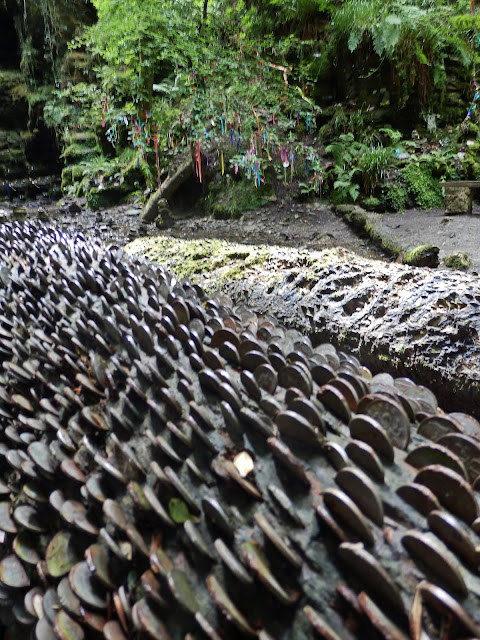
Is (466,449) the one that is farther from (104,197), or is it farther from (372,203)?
(104,197)

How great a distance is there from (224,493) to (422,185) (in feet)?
22.5

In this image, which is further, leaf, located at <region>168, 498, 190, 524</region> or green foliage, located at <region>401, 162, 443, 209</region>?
green foliage, located at <region>401, 162, 443, 209</region>

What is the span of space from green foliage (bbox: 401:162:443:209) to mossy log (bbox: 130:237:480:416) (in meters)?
4.56

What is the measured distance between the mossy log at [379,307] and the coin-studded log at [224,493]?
32.1 inches

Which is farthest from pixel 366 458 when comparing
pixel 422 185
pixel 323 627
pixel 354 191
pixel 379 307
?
pixel 422 185

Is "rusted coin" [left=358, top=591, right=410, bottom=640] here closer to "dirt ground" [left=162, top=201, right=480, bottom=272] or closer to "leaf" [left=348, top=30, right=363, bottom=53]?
"dirt ground" [left=162, top=201, right=480, bottom=272]

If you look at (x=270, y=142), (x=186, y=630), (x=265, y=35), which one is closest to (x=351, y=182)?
(x=270, y=142)

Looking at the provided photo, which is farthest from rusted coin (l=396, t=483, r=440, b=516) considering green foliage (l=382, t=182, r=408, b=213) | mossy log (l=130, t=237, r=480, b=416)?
green foliage (l=382, t=182, r=408, b=213)

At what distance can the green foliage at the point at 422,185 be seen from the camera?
21.0 ft

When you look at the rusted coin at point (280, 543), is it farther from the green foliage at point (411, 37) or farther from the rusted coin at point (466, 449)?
the green foliage at point (411, 37)

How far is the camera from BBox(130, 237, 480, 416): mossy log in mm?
1887

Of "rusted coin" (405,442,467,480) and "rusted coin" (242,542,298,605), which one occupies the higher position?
"rusted coin" (405,442,467,480)

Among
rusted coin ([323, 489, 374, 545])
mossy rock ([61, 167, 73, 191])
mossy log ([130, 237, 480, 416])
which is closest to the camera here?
rusted coin ([323, 489, 374, 545])

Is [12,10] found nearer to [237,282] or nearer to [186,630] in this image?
[237,282]
